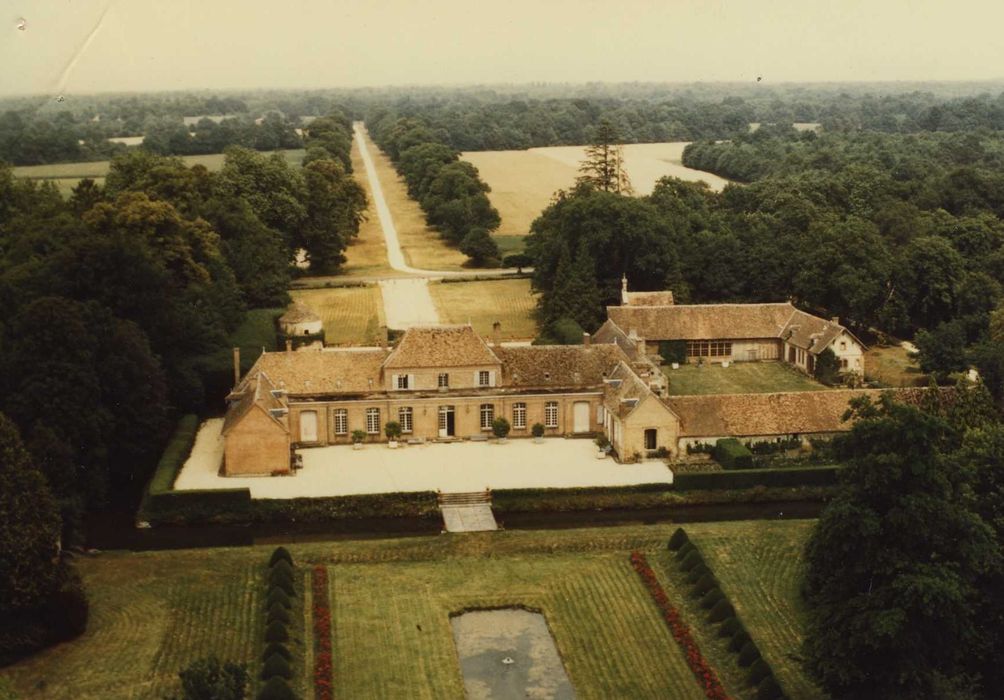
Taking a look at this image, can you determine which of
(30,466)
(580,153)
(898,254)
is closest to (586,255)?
(898,254)

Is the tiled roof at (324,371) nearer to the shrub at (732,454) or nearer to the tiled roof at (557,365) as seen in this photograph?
the tiled roof at (557,365)

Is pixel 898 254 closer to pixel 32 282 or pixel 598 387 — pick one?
pixel 598 387

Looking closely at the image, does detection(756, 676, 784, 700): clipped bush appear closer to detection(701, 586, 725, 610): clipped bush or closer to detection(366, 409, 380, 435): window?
detection(701, 586, 725, 610): clipped bush

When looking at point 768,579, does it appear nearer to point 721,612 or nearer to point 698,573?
point 698,573

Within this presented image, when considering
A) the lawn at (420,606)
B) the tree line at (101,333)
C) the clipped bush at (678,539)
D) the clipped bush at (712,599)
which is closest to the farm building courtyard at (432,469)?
the tree line at (101,333)

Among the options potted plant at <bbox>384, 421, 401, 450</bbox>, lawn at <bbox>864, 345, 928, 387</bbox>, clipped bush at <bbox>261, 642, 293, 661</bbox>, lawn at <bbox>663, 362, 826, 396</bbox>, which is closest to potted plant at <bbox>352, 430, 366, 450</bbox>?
potted plant at <bbox>384, 421, 401, 450</bbox>
